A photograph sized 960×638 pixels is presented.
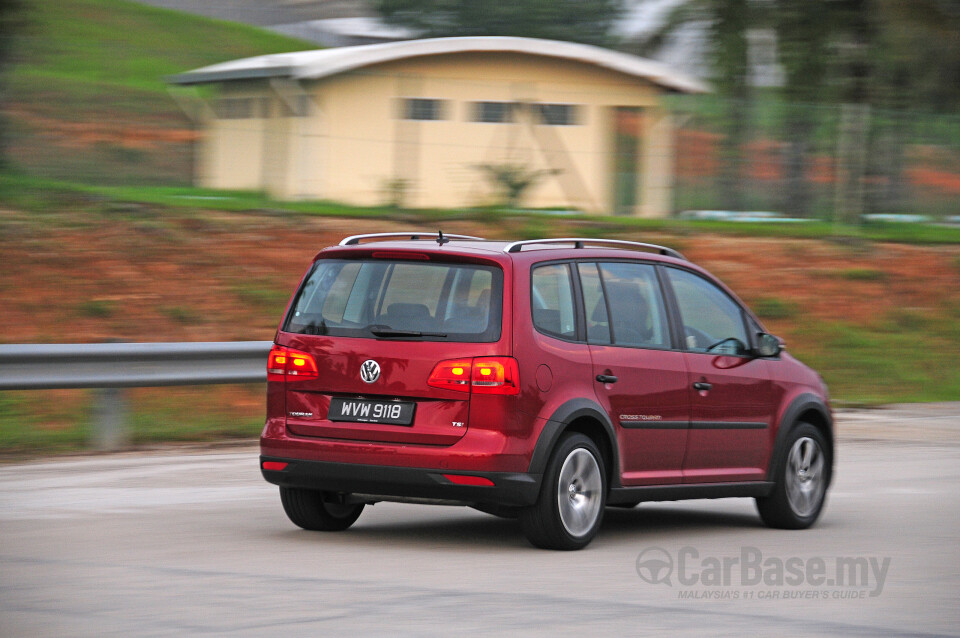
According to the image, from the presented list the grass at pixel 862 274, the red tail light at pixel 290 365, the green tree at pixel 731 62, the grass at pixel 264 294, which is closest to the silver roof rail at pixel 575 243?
the red tail light at pixel 290 365

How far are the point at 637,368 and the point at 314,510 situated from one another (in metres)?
1.99

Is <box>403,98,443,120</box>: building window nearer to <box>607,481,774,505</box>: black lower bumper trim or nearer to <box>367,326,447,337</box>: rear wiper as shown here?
<box>607,481,774,505</box>: black lower bumper trim

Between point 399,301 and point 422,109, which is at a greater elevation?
point 422,109

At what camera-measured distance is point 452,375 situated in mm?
7773

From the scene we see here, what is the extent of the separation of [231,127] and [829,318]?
918cm

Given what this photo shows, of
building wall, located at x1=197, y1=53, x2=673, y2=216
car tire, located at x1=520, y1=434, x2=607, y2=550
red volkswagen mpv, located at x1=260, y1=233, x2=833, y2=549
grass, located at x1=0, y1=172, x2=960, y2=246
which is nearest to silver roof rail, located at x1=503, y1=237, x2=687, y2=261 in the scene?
red volkswagen mpv, located at x1=260, y1=233, x2=833, y2=549

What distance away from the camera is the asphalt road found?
20.5 feet

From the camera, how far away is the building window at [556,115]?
25031mm

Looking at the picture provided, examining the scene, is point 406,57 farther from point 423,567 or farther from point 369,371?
point 423,567

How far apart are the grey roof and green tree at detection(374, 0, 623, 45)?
30.9 m

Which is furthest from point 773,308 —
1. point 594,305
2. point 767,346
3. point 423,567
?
point 423,567

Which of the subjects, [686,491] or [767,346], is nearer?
[686,491]

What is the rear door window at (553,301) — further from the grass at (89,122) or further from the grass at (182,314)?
the grass at (89,122)

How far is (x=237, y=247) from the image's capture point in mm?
20344
